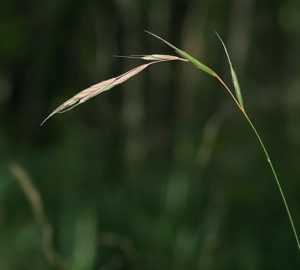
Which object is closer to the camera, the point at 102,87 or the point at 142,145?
the point at 102,87

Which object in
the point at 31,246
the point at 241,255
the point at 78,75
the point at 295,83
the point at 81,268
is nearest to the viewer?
the point at 81,268

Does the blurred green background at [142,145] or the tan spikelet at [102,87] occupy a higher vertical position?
the tan spikelet at [102,87]

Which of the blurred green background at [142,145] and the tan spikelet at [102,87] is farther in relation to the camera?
the blurred green background at [142,145]

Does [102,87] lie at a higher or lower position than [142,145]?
higher

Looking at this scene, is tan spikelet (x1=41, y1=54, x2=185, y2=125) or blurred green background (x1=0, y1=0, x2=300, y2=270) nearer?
tan spikelet (x1=41, y1=54, x2=185, y2=125)

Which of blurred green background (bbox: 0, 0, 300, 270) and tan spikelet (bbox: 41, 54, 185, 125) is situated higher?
tan spikelet (bbox: 41, 54, 185, 125)

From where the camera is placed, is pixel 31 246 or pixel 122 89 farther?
pixel 122 89

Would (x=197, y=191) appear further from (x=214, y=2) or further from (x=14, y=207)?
(x=214, y=2)

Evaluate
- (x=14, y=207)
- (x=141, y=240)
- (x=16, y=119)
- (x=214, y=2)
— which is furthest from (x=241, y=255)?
(x=214, y=2)
